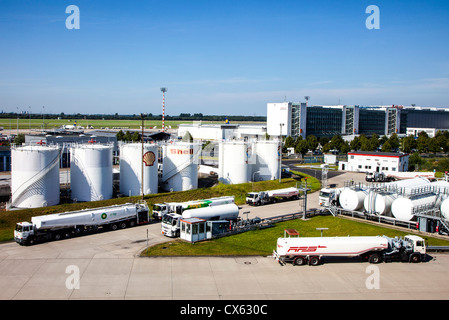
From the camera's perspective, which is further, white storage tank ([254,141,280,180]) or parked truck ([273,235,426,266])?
white storage tank ([254,141,280,180])

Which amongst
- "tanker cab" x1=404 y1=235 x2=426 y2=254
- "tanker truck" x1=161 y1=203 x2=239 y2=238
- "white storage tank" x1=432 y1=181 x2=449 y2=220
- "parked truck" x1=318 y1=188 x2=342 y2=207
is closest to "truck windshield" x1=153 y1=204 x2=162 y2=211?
"tanker truck" x1=161 y1=203 x2=239 y2=238

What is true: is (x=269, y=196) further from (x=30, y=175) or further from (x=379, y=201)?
(x=30, y=175)

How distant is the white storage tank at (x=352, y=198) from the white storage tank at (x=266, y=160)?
18.5 metres

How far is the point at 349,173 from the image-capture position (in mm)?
73375

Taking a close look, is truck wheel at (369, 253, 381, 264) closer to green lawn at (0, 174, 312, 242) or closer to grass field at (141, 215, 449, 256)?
grass field at (141, 215, 449, 256)

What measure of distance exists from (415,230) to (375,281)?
571 inches

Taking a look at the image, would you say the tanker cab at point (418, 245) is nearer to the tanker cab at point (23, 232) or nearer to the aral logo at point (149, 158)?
the tanker cab at point (23, 232)

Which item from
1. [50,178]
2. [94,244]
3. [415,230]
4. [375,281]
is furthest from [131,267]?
[415,230]

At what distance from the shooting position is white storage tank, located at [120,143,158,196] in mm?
44200

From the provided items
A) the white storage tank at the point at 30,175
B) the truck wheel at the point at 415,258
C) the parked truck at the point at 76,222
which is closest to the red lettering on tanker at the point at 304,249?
the truck wheel at the point at 415,258

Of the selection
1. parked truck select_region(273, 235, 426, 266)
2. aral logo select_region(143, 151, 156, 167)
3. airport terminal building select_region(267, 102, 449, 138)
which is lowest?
parked truck select_region(273, 235, 426, 266)

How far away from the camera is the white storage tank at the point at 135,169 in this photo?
145 feet

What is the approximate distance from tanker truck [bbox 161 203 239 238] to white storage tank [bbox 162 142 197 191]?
13780 mm
